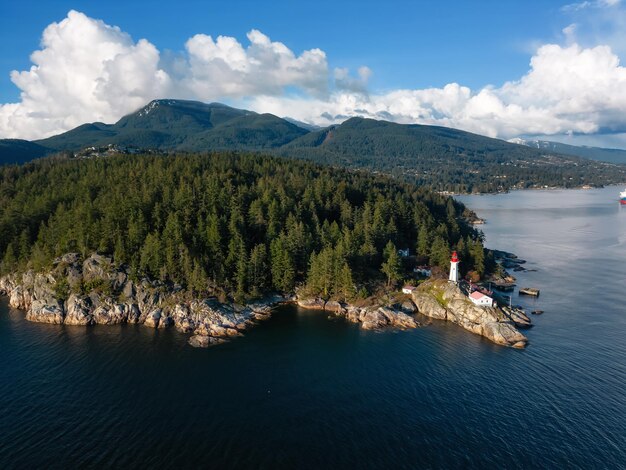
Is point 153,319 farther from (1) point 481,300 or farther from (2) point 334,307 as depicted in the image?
(1) point 481,300

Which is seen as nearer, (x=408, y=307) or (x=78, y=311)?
(x=78, y=311)

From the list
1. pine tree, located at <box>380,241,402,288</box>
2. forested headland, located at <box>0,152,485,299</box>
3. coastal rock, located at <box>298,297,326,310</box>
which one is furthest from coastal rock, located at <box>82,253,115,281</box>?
pine tree, located at <box>380,241,402,288</box>

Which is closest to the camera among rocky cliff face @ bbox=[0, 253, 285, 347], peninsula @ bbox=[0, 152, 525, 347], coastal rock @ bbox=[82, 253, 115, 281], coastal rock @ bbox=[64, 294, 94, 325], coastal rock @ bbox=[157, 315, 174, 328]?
rocky cliff face @ bbox=[0, 253, 285, 347]

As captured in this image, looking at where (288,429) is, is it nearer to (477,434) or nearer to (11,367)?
(477,434)

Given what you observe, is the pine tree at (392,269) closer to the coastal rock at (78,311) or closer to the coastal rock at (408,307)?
the coastal rock at (408,307)

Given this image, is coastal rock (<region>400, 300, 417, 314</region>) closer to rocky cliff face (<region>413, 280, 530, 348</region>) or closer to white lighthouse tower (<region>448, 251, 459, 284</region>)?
rocky cliff face (<region>413, 280, 530, 348</region>)

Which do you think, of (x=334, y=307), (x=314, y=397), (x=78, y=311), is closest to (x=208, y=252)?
(x=78, y=311)
